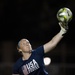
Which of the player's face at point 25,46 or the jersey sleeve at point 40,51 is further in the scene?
the player's face at point 25,46

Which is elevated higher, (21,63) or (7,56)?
(7,56)

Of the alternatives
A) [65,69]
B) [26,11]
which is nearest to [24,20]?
[26,11]

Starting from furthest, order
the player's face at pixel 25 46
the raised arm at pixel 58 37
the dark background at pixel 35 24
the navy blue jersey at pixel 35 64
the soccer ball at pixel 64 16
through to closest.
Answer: the dark background at pixel 35 24 < the player's face at pixel 25 46 < the navy blue jersey at pixel 35 64 < the soccer ball at pixel 64 16 < the raised arm at pixel 58 37

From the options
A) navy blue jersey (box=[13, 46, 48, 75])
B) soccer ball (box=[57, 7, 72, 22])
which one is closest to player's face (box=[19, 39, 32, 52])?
navy blue jersey (box=[13, 46, 48, 75])

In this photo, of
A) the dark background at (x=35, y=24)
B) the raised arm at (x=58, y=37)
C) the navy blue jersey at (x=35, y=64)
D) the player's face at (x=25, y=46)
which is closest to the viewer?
the raised arm at (x=58, y=37)

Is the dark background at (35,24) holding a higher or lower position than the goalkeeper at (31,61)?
higher

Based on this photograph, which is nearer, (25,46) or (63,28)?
(63,28)

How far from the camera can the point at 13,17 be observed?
23.8m

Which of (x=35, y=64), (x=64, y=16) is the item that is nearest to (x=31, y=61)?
(x=35, y=64)

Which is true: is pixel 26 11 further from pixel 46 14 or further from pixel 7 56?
pixel 7 56

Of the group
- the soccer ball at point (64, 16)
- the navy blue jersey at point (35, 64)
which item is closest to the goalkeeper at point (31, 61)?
the navy blue jersey at point (35, 64)

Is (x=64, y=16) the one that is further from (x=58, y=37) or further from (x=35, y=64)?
(x=35, y=64)

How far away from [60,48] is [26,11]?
217 centimetres

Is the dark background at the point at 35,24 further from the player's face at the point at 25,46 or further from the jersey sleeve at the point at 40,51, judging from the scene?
the jersey sleeve at the point at 40,51
